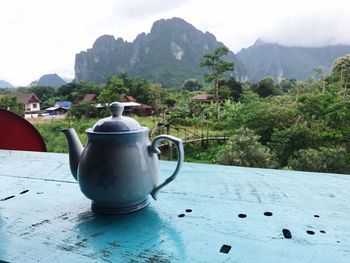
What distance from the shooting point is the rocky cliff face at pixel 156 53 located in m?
4.70

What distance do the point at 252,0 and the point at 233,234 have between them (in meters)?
2.03

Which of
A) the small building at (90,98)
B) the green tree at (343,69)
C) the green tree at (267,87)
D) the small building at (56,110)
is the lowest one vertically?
the small building at (56,110)

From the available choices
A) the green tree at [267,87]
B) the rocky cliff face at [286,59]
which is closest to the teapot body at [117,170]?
the rocky cliff face at [286,59]

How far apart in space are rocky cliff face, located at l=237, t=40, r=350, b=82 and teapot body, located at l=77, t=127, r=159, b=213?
9.93 feet

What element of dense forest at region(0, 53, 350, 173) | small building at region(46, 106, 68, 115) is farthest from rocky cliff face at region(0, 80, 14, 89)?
small building at region(46, 106, 68, 115)

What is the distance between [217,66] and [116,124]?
322 cm

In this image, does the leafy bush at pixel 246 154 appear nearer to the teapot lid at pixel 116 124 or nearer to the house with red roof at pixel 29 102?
the house with red roof at pixel 29 102

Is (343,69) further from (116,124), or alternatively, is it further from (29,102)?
(116,124)

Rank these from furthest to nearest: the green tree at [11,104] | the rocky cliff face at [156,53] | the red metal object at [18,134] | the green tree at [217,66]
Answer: the rocky cliff face at [156,53], the green tree at [217,66], the green tree at [11,104], the red metal object at [18,134]

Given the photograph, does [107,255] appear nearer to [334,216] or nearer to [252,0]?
[334,216]

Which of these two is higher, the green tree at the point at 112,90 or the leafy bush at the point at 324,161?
the green tree at the point at 112,90

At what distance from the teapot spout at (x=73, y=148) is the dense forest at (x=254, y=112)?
1221 millimetres

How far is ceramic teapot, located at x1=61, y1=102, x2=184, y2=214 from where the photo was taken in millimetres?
348

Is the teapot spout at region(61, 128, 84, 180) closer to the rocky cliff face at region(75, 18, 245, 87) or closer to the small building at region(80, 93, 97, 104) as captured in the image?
the small building at region(80, 93, 97, 104)
